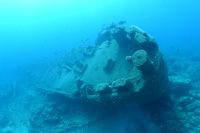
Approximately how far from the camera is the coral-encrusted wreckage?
23.7 feet

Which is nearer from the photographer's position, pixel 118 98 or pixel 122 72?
pixel 118 98

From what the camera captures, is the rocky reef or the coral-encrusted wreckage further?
the rocky reef

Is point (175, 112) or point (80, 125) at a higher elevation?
point (80, 125)

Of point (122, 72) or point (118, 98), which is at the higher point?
A: point (122, 72)

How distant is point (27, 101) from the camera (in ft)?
52.3

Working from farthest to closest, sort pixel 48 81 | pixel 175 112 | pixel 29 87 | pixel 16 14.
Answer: pixel 16 14 → pixel 29 87 → pixel 48 81 → pixel 175 112

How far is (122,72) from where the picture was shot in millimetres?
9906

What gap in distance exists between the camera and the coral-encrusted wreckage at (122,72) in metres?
7.23

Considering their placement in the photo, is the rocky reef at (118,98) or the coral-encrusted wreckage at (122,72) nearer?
the coral-encrusted wreckage at (122,72)

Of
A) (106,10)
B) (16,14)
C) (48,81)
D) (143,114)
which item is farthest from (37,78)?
(106,10)

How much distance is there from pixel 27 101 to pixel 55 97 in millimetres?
4152

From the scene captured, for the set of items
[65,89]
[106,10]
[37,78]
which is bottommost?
[65,89]

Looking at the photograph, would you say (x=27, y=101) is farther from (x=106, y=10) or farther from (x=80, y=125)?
(x=106, y=10)

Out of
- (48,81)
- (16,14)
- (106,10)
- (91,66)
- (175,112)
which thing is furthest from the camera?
(106,10)
